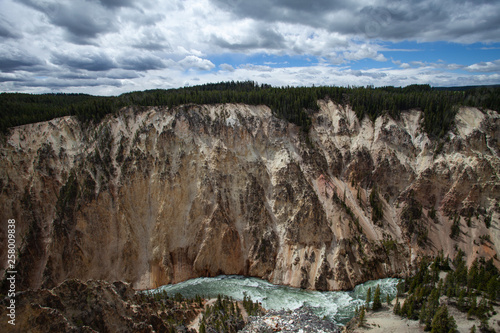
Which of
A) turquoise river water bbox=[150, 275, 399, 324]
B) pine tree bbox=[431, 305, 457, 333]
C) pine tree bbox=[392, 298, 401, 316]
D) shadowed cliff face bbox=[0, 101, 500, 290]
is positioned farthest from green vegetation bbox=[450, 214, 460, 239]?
pine tree bbox=[392, 298, 401, 316]

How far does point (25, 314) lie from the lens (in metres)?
18.3

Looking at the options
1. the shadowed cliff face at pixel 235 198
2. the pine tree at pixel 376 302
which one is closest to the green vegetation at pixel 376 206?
the shadowed cliff face at pixel 235 198

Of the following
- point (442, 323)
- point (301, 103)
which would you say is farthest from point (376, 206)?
point (301, 103)

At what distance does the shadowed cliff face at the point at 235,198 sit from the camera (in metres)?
39.3

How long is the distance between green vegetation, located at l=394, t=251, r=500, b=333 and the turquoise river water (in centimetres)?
329

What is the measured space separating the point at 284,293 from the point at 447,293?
61.5ft

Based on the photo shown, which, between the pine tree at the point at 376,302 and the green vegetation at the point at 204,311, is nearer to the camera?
the green vegetation at the point at 204,311

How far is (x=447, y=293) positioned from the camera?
110ft

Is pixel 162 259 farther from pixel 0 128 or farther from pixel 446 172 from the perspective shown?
pixel 446 172

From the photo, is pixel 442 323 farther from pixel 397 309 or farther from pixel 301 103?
pixel 301 103

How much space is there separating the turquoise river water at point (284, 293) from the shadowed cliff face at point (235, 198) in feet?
3.93

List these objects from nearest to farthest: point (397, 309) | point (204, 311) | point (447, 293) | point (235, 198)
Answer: point (397, 309), point (204, 311), point (447, 293), point (235, 198)

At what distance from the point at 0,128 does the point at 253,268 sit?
43570mm

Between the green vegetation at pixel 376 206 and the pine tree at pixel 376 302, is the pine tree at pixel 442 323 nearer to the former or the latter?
the pine tree at pixel 376 302
